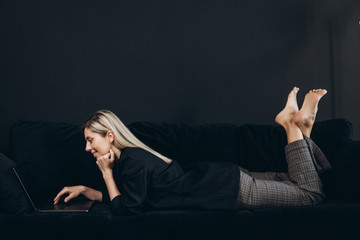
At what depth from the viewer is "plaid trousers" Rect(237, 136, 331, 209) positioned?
1.67 meters

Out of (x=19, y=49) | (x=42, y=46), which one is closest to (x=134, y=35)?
(x=42, y=46)

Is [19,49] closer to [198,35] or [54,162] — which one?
[54,162]

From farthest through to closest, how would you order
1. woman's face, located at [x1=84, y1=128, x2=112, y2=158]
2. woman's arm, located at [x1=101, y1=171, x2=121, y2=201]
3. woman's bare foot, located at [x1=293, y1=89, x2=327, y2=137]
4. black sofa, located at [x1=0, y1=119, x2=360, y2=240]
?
1. woman's bare foot, located at [x1=293, y1=89, x2=327, y2=137]
2. woman's face, located at [x1=84, y1=128, x2=112, y2=158]
3. woman's arm, located at [x1=101, y1=171, x2=121, y2=201]
4. black sofa, located at [x1=0, y1=119, x2=360, y2=240]

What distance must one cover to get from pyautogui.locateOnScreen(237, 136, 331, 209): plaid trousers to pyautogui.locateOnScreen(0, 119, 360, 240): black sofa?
0.07 m

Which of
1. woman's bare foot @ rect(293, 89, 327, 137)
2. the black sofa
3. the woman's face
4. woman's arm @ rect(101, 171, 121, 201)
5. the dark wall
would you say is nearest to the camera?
the black sofa

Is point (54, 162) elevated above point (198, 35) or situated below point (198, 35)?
below

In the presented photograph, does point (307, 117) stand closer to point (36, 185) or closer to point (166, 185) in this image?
point (166, 185)

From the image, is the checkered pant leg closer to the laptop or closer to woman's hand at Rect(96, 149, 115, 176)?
woman's hand at Rect(96, 149, 115, 176)

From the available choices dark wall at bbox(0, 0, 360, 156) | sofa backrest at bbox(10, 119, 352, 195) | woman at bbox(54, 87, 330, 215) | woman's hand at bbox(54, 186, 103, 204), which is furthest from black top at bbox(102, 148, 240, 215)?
dark wall at bbox(0, 0, 360, 156)

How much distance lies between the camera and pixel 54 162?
192cm

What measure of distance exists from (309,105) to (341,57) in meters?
1.06

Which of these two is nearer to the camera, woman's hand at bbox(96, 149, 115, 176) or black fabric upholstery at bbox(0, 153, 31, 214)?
black fabric upholstery at bbox(0, 153, 31, 214)

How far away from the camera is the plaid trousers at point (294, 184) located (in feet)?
5.48

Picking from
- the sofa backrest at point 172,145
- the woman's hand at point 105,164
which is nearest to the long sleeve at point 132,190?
the woman's hand at point 105,164
